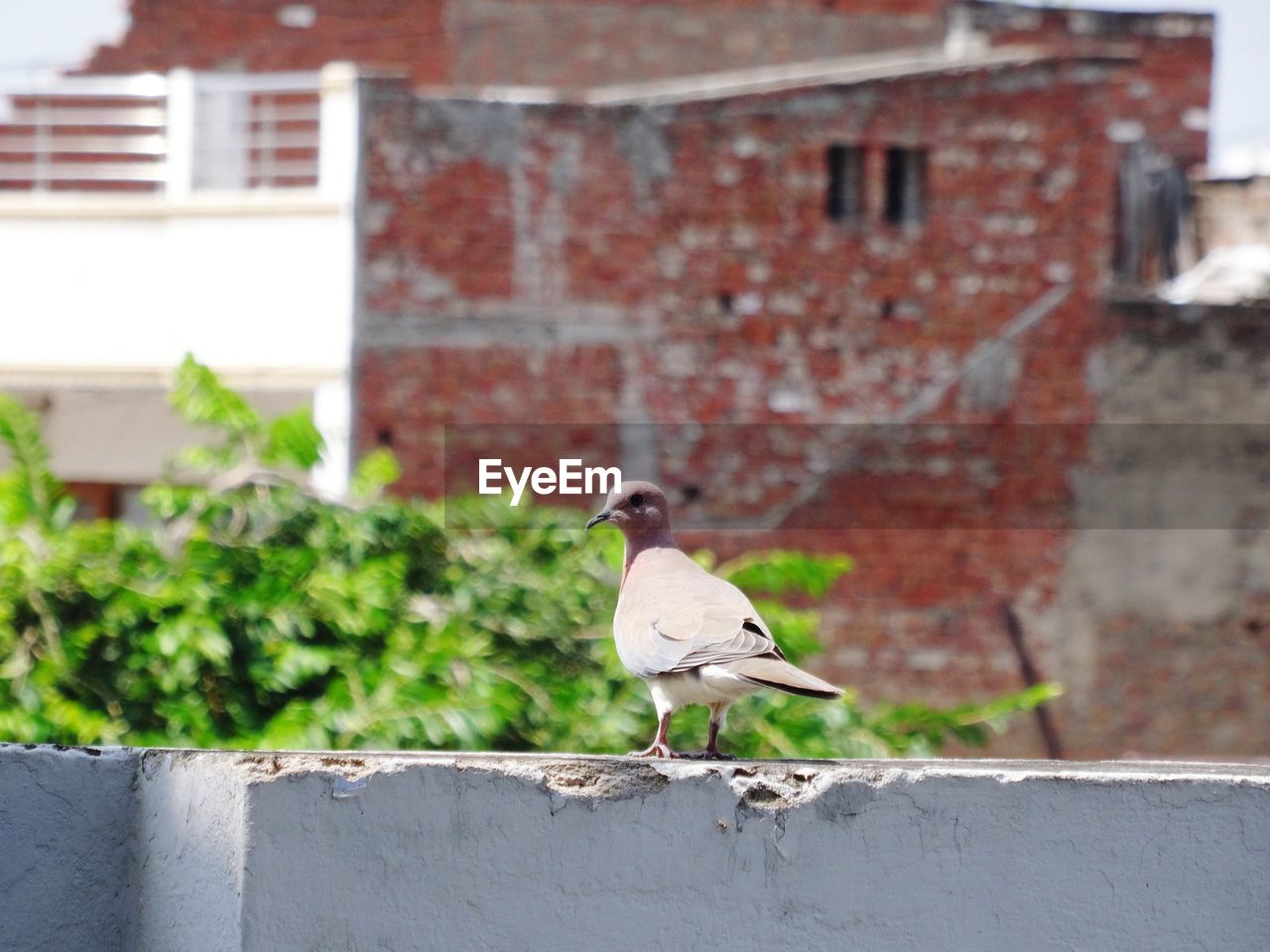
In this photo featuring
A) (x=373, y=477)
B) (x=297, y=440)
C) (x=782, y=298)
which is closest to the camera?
(x=297, y=440)

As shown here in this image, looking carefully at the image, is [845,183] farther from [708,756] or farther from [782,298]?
[708,756]

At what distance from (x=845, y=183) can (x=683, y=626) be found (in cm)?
840

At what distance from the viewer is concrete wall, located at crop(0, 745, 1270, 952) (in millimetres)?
Result: 2359

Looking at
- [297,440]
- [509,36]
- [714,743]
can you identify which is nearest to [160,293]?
[297,440]

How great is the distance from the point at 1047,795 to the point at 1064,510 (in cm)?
855

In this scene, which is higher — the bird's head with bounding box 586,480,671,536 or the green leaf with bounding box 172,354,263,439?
the green leaf with bounding box 172,354,263,439

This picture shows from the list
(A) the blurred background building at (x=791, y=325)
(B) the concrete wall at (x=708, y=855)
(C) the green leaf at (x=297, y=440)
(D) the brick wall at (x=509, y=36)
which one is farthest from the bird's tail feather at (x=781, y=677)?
(D) the brick wall at (x=509, y=36)

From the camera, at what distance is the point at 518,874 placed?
2377mm

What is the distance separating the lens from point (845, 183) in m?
10.5

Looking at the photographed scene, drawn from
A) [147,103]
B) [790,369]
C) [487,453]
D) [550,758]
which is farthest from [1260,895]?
[147,103]

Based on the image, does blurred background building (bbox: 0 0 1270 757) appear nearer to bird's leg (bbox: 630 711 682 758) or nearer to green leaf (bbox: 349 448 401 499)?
green leaf (bbox: 349 448 401 499)

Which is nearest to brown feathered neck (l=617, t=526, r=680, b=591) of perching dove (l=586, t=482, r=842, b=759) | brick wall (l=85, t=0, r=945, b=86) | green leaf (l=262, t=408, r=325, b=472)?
perching dove (l=586, t=482, r=842, b=759)

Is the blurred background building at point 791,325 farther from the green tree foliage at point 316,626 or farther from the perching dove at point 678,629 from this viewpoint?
the perching dove at point 678,629

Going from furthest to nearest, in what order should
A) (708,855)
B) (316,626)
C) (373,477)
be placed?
(373,477), (316,626), (708,855)
